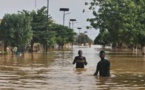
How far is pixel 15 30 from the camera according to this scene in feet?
225

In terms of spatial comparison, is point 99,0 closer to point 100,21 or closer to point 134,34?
point 100,21

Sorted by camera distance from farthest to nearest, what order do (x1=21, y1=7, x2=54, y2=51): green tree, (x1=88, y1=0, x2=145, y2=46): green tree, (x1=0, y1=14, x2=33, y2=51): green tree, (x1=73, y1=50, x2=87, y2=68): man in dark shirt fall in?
(x1=21, y1=7, x2=54, y2=51): green tree → (x1=0, y1=14, x2=33, y2=51): green tree → (x1=88, y1=0, x2=145, y2=46): green tree → (x1=73, y1=50, x2=87, y2=68): man in dark shirt

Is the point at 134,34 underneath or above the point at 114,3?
underneath

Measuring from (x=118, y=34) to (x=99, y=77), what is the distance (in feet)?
138

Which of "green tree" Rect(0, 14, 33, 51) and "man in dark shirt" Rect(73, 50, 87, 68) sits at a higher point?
"green tree" Rect(0, 14, 33, 51)

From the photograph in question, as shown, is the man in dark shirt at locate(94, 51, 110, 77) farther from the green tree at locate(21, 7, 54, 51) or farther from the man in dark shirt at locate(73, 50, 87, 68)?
the green tree at locate(21, 7, 54, 51)

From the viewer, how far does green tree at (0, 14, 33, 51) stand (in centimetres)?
6812

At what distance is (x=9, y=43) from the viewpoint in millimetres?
68250

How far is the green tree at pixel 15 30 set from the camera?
68.1 metres

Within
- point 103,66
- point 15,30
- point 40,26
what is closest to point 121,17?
point 15,30

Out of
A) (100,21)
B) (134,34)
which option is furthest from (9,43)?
(134,34)

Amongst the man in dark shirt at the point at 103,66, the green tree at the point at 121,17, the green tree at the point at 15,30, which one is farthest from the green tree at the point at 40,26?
the man in dark shirt at the point at 103,66

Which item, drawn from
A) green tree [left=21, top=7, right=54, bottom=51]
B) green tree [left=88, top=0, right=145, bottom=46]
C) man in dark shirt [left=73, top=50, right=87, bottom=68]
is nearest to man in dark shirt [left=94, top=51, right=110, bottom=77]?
man in dark shirt [left=73, top=50, right=87, bottom=68]

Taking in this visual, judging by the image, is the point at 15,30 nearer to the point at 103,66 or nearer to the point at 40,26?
the point at 40,26
